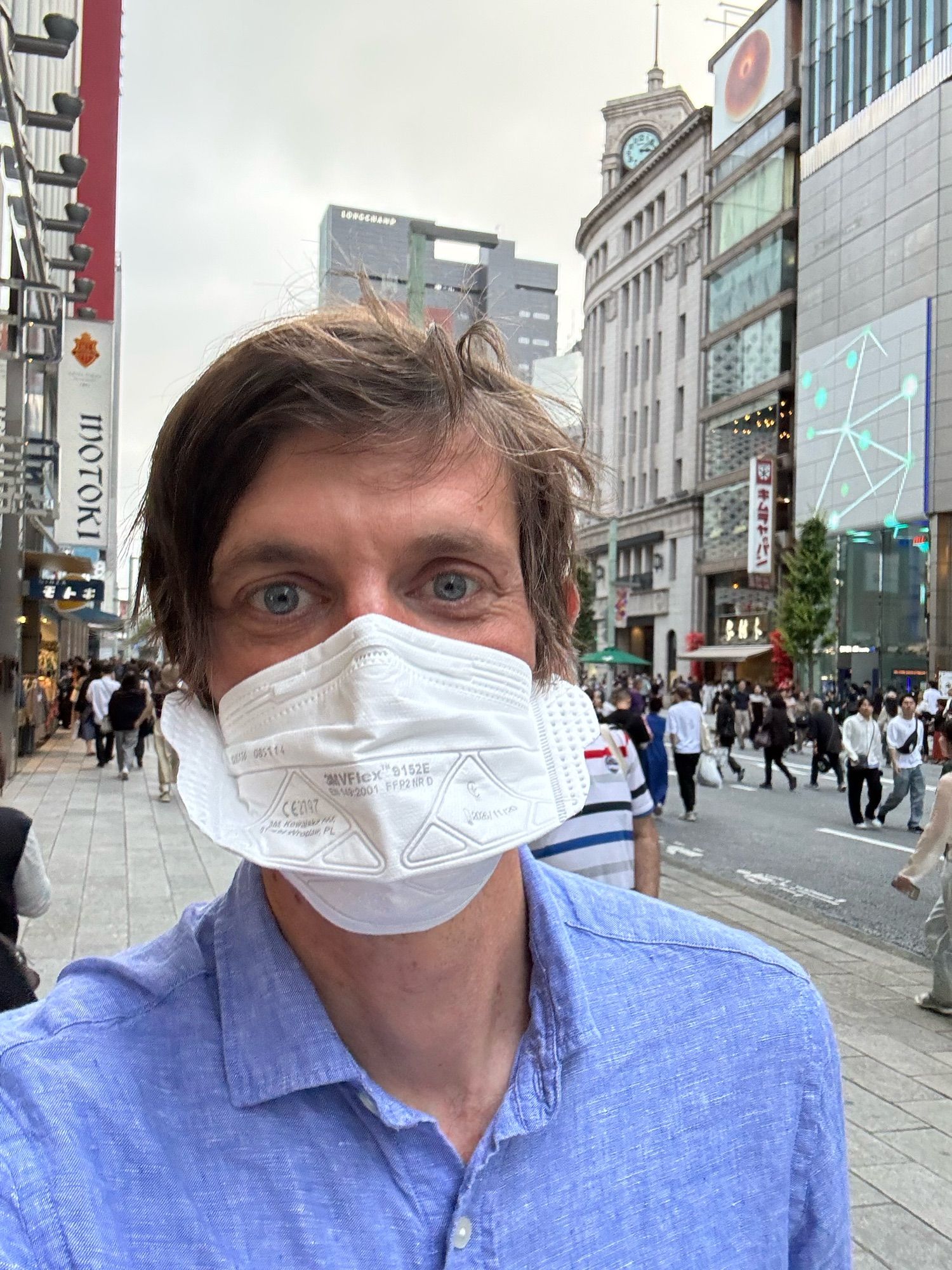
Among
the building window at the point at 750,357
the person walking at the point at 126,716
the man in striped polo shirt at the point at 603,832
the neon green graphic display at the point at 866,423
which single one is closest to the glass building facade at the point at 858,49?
the building window at the point at 750,357

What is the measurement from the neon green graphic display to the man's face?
38.4 m

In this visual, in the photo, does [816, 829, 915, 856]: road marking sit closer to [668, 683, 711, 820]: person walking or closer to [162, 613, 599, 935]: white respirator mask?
[668, 683, 711, 820]: person walking

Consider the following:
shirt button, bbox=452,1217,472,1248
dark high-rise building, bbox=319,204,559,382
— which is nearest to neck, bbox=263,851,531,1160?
shirt button, bbox=452,1217,472,1248

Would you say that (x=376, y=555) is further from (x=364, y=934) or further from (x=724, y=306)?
(x=724, y=306)

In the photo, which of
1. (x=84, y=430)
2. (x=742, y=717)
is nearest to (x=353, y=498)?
(x=84, y=430)

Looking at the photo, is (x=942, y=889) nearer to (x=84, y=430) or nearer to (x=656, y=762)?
(x=656, y=762)

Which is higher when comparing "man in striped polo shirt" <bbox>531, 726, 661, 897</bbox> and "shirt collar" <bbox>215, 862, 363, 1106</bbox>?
"shirt collar" <bbox>215, 862, 363, 1106</bbox>

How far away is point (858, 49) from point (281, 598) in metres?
49.5

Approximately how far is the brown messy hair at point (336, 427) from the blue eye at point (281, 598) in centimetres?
13

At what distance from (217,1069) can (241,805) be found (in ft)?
1.07

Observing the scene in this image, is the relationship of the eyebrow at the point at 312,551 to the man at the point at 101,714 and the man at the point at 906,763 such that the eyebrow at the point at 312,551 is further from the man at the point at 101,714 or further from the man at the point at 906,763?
the man at the point at 101,714

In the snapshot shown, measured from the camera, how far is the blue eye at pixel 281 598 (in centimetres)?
133

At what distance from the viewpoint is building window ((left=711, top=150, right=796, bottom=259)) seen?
47.3 metres

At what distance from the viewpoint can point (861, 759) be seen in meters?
13.8
